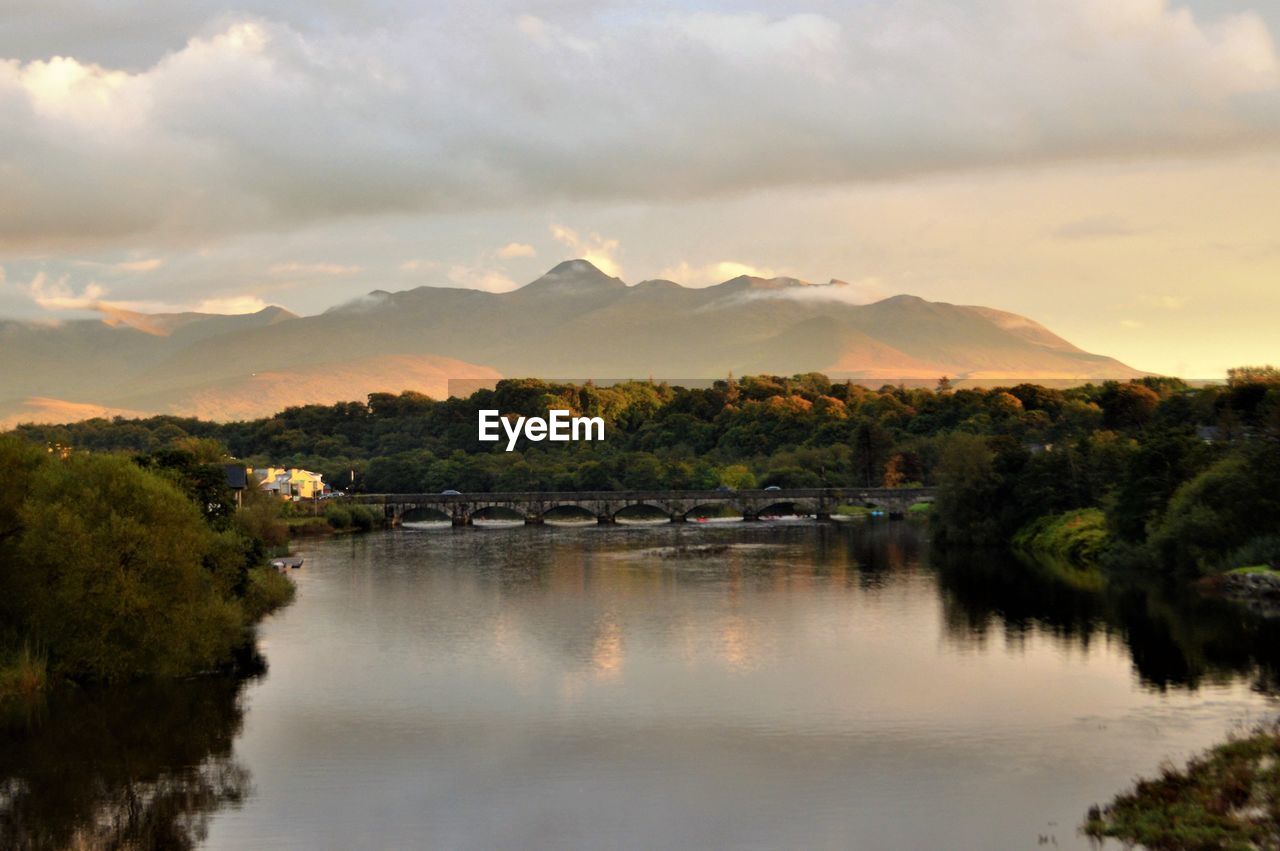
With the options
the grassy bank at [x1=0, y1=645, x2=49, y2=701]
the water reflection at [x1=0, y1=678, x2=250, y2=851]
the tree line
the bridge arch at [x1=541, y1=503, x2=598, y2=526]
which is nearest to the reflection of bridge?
the bridge arch at [x1=541, y1=503, x2=598, y2=526]

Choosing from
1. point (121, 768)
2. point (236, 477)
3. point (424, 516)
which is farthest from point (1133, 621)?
point (424, 516)

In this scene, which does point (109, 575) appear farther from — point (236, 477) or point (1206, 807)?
point (236, 477)

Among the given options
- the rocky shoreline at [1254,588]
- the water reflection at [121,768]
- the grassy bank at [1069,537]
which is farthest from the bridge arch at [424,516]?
the water reflection at [121,768]

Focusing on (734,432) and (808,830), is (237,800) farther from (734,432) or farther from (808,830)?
(734,432)

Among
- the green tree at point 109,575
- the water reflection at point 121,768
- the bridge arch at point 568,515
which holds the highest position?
the green tree at point 109,575

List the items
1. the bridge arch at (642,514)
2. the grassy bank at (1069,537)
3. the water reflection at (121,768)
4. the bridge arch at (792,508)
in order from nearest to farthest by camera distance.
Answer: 1. the water reflection at (121,768)
2. the grassy bank at (1069,537)
3. the bridge arch at (642,514)
4. the bridge arch at (792,508)

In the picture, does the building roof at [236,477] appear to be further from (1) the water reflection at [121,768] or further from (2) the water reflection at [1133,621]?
(1) the water reflection at [121,768]

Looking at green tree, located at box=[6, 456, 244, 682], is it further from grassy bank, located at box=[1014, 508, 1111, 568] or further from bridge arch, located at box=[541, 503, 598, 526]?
bridge arch, located at box=[541, 503, 598, 526]
